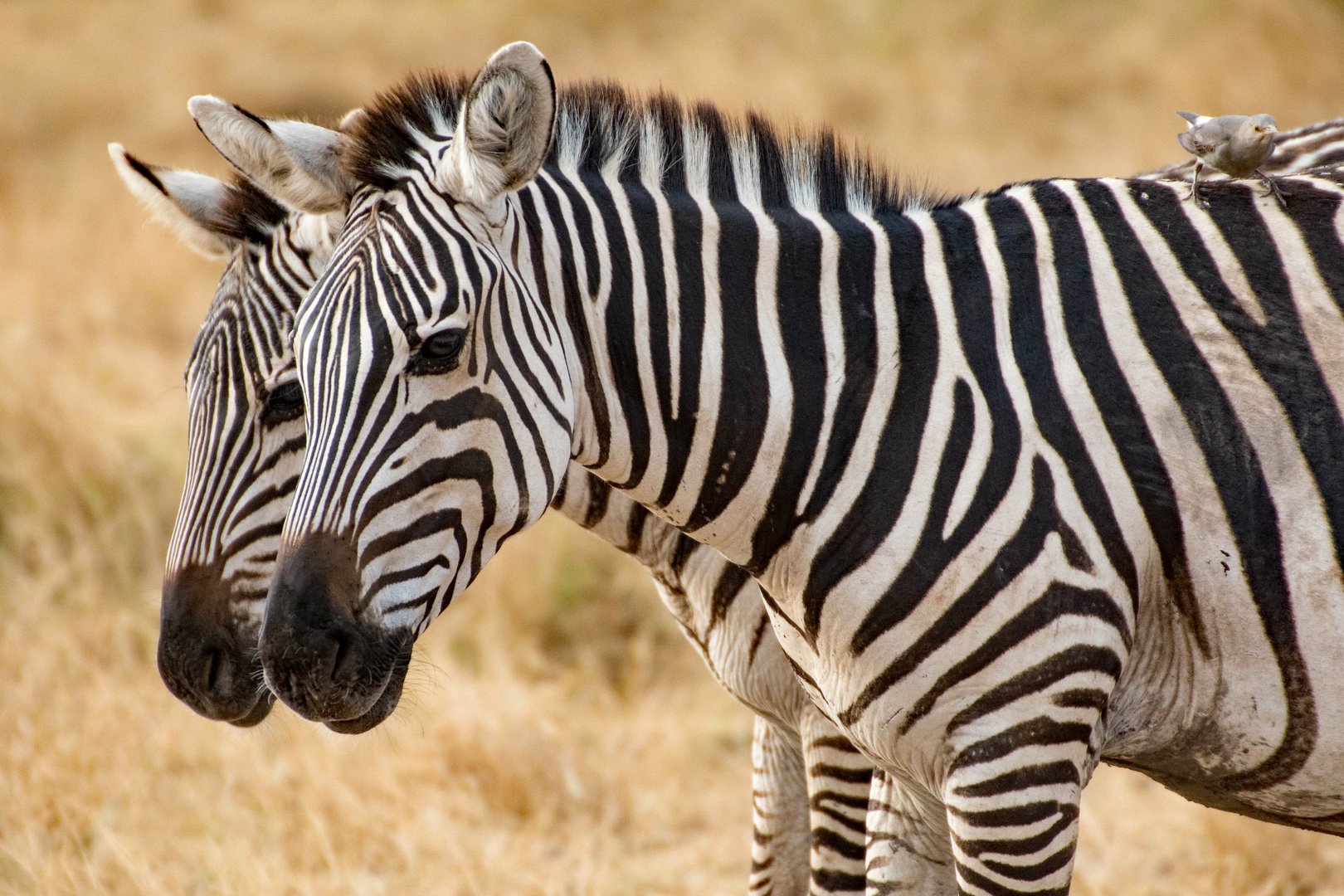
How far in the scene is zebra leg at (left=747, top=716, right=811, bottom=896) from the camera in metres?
3.53

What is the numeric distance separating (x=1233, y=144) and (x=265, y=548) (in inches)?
102

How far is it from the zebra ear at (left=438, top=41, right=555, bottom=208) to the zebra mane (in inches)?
9.5

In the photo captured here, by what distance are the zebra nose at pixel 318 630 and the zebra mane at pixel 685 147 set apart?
878mm

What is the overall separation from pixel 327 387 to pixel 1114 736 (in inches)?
67.2

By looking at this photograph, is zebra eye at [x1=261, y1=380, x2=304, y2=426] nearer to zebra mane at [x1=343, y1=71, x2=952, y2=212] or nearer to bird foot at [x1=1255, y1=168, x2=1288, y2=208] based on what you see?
zebra mane at [x1=343, y1=71, x2=952, y2=212]

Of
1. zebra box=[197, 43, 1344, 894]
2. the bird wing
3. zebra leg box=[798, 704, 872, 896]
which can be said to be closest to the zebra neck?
zebra box=[197, 43, 1344, 894]

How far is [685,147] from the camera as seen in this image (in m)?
2.50

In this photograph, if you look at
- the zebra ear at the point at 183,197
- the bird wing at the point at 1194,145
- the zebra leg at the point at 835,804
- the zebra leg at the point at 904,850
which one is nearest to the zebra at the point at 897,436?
the bird wing at the point at 1194,145

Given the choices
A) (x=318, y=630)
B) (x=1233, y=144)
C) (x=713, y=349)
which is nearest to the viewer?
(x=318, y=630)

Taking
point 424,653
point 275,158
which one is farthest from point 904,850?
point 275,158

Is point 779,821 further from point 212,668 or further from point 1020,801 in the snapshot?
point 212,668

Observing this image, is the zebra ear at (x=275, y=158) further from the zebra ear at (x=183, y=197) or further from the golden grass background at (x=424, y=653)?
the golden grass background at (x=424, y=653)

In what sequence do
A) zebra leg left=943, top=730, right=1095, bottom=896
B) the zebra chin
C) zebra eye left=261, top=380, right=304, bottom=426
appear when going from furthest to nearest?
zebra eye left=261, top=380, right=304, bottom=426 → zebra leg left=943, top=730, right=1095, bottom=896 → the zebra chin

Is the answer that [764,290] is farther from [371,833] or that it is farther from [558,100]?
[371,833]
